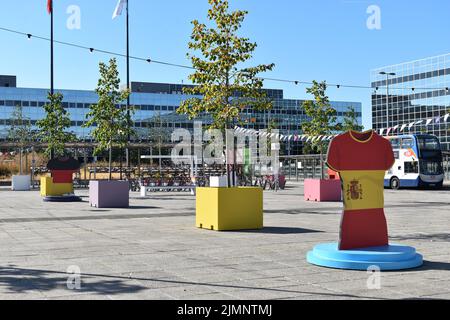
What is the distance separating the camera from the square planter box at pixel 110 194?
20.3 m

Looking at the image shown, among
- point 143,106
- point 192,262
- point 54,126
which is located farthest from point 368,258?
point 143,106

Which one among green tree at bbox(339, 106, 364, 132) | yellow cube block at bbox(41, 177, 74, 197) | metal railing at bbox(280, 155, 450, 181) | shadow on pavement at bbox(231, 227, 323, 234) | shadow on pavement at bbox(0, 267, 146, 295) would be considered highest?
green tree at bbox(339, 106, 364, 132)

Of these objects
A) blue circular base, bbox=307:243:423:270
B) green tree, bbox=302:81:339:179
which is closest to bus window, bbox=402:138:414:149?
green tree, bbox=302:81:339:179

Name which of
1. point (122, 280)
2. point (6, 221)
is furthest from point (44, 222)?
point (122, 280)

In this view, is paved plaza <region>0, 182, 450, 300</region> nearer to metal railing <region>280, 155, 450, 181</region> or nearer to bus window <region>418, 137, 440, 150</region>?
bus window <region>418, 137, 440, 150</region>

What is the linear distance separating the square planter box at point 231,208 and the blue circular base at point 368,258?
459 cm

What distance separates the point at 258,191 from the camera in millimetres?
12711

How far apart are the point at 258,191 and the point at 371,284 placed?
6358 mm

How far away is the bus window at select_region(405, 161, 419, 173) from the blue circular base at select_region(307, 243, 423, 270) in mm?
30934

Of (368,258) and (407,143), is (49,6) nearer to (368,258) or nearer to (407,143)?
(407,143)

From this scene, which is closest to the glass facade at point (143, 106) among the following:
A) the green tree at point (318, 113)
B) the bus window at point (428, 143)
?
the bus window at point (428, 143)

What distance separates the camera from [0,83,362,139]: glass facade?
94938 mm

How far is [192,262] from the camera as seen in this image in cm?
817

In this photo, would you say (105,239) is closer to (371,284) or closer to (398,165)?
(371,284)
